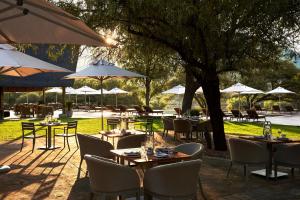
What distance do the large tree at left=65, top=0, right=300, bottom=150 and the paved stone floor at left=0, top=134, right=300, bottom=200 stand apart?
240cm

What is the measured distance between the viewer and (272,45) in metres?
8.66

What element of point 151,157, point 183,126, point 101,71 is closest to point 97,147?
point 151,157

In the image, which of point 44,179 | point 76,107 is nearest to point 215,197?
point 44,179

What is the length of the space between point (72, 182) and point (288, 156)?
12.1ft

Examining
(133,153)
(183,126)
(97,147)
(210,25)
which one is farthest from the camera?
(183,126)

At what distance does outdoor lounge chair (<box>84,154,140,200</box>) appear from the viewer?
433cm

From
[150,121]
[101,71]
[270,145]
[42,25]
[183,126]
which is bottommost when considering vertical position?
[270,145]

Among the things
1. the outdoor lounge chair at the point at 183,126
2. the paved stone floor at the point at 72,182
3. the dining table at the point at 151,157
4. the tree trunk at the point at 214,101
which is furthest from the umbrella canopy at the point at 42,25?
the outdoor lounge chair at the point at 183,126

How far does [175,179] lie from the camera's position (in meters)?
4.15

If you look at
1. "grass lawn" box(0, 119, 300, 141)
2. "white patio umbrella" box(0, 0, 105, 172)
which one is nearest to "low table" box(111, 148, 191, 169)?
"white patio umbrella" box(0, 0, 105, 172)

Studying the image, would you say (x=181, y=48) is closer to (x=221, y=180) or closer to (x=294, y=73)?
(x=221, y=180)

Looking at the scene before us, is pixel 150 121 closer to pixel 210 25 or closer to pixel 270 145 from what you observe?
pixel 210 25

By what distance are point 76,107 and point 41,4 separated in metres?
31.6

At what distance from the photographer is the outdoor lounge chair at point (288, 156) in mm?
6285
